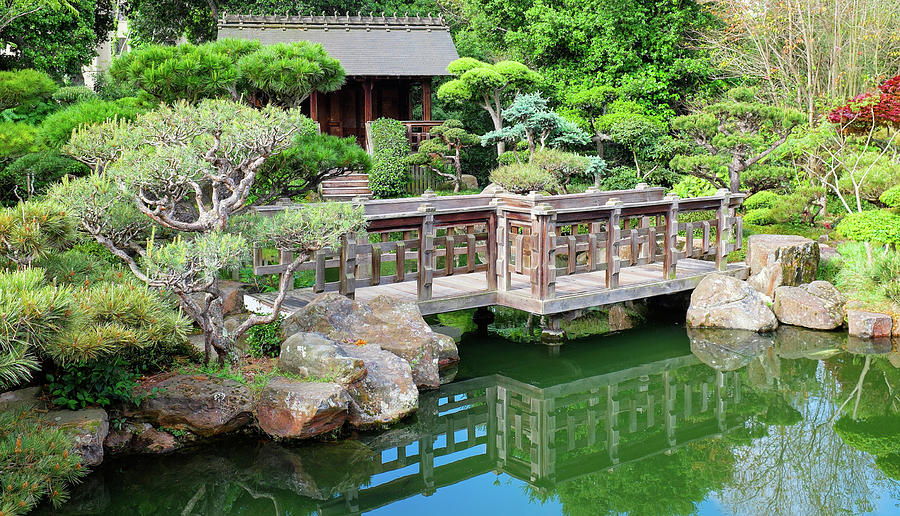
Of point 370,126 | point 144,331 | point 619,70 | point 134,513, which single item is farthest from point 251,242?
point 619,70

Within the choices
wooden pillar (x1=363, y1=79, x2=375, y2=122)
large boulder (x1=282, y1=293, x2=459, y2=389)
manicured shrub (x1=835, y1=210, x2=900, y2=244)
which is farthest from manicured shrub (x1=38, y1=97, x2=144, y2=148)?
wooden pillar (x1=363, y1=79, x2=375, y2=122)

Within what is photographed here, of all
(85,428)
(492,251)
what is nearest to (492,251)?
(492,251)

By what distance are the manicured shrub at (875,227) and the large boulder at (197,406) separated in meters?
8.56

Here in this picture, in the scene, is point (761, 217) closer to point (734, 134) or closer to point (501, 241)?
point (734, 134)

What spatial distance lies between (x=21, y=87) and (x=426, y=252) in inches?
185

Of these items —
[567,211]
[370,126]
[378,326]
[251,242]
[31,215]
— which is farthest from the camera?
[370,126]

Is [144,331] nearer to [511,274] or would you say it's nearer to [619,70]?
[511,274]

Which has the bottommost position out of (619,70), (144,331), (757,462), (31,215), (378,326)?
(757,462)

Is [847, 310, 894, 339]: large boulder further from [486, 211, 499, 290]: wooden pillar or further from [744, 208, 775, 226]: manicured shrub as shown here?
[486, 211, 499, 290]: wooden pillar

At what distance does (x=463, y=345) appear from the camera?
10.0 meters

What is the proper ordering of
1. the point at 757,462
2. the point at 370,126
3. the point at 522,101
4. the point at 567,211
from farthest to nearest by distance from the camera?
1. the point at 370,126
2. the point at 522,101
3. the point at 567,211
4. the point at 757,462

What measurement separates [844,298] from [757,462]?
15.3ft

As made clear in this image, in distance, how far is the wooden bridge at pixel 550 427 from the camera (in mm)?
6652

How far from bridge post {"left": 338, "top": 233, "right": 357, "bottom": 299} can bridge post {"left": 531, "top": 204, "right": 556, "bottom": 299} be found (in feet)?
6.51
